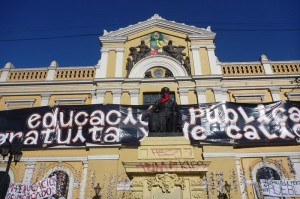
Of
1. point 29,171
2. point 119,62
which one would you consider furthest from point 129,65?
point 29,171

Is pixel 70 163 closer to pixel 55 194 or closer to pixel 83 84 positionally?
pixel 55 194

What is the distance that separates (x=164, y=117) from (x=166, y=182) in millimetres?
2188

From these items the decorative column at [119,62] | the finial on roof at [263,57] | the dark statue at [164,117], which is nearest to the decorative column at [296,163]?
the finial on roof at [263,57]

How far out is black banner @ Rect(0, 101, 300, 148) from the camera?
1321cm

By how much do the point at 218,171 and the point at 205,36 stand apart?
355 inches

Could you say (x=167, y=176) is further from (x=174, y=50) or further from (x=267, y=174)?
(x=174, y=50)

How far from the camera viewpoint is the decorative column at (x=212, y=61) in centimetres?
1568

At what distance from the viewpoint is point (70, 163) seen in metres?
13.5

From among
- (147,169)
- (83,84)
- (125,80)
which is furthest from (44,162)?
(147,169)

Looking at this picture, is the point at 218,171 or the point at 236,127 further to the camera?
the point at 236,127

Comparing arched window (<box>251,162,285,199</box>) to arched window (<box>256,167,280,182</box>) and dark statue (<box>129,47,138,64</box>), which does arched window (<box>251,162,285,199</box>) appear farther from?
dark statue (<box>129,47,138,64</box>)

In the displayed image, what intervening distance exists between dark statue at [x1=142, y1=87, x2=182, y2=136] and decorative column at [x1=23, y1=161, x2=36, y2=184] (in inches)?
344

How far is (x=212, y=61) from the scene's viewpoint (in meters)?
16.1

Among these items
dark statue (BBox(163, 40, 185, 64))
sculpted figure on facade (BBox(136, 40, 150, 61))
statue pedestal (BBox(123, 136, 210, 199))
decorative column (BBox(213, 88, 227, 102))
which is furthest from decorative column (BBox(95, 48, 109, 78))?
statue pedestal (BBox(123, 136, 210, 199))
